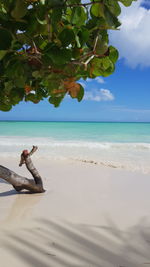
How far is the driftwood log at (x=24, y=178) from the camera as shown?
3.29 meters

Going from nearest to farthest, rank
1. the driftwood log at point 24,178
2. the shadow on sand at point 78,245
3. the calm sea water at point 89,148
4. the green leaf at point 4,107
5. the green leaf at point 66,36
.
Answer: the green leaf at point 66,36
the shadow on sand at point 78,245
the green leaf at point 4,107
the driftwood log at point 24,178
the calm sea water at point 89,148

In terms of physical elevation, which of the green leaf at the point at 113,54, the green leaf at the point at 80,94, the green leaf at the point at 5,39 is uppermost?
the green leaf at the point at 5,39

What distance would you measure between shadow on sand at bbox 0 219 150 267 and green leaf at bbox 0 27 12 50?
170 centimetres

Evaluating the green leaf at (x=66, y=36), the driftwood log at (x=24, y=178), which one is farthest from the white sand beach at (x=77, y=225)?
the green leaf at (x=66, y=36)

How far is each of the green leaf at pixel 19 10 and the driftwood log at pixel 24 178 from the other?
241cm

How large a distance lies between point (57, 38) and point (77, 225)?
2.28 metres

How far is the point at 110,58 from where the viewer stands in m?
1.46

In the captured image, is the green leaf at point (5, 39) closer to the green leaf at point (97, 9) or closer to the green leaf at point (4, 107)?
→ the green leaf at point (97, 9)

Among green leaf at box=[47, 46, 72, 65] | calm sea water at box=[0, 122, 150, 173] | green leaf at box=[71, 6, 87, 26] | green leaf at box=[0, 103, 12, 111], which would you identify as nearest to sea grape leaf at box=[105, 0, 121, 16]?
green leaf at box=[71, 6, 87, 26]

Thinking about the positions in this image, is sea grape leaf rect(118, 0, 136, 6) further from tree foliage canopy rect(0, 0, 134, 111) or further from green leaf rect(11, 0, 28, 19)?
green leaf rect(11, 0, 28, 19)

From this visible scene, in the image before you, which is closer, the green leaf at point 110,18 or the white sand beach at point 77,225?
the green leaf at point 110,18

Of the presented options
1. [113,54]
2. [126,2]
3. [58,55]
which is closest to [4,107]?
[113,54]

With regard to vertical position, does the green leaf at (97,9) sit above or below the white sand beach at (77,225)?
above

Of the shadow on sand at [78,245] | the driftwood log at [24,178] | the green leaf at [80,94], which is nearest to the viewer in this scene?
the green leaf at [80,94]
